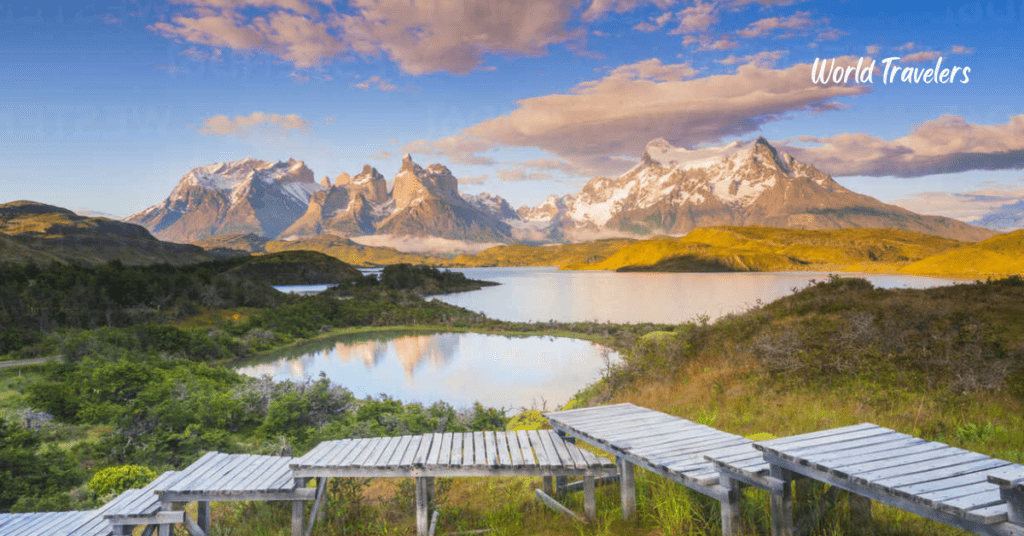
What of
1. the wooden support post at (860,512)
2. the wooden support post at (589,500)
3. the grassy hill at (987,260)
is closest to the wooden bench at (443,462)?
the wooden support post at (589,500)

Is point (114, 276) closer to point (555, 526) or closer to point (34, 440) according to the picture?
point (34, 440)

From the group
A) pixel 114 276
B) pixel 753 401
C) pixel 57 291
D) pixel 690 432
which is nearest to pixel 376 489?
pixel 690 432

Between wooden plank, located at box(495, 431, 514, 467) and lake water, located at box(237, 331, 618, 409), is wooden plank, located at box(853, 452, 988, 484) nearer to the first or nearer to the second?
wooden plank, located at box(495, 431, 514, 467)

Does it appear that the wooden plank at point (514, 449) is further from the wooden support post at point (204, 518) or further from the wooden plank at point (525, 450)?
the wooden support post at point (204, 518)

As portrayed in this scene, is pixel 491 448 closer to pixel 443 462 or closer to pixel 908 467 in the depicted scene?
pixel 443 462

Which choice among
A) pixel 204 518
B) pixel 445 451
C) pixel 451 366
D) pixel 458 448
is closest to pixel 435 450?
pixel 445 451
